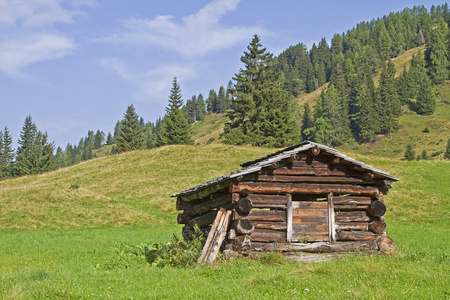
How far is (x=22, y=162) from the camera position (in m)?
80.9

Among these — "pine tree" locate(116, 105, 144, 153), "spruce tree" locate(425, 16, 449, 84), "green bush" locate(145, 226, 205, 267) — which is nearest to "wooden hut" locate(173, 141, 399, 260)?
"green bush" locate(145, 226, 205, 267)

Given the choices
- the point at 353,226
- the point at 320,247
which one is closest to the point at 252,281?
the point at 320,247

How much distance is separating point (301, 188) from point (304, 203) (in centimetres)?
52

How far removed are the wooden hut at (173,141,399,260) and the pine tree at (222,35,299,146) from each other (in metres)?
49.1

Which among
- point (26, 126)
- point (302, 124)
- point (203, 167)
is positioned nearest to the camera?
point (203, 167)

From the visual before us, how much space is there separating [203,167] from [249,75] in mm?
31380

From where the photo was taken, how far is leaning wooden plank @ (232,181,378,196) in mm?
12578

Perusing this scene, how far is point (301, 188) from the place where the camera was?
1316 cm

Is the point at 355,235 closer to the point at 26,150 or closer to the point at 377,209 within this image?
the point at 377,209

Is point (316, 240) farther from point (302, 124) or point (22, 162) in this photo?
point (302, 124)

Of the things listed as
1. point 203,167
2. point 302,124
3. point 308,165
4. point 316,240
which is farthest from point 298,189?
point 302,124

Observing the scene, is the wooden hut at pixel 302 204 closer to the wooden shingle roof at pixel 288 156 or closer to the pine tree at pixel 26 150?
the wooden shingle roof at pixel 288 156

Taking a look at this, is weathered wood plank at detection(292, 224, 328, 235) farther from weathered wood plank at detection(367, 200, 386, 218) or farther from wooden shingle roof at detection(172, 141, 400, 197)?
wooden shingle roof at detection(172, 141, 400, 197)

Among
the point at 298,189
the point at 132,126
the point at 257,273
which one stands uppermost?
the point at 132,126
